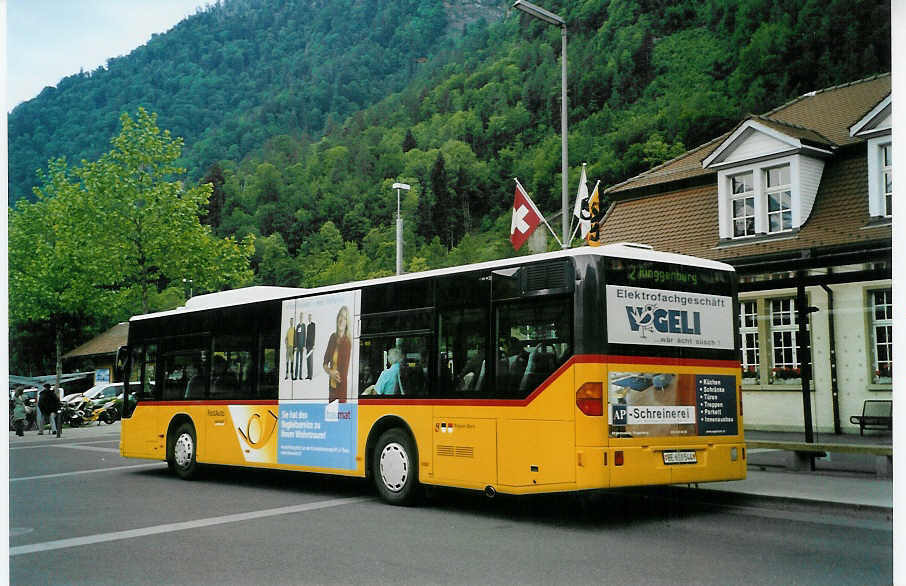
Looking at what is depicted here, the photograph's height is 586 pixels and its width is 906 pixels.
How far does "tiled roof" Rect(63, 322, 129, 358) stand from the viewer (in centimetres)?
5434

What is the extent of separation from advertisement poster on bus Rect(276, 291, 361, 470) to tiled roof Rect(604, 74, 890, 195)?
12.0 m

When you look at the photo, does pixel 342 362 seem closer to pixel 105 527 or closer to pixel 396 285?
pixel 396 285

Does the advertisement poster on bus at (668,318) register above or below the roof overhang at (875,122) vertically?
below

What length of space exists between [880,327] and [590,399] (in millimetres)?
6032

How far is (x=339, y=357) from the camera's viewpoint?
39.3 feet

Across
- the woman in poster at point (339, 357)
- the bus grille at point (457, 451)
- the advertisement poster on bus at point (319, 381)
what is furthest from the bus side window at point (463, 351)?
the woman in poster at point (339, 357)

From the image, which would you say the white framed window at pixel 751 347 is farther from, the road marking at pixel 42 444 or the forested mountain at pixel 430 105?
the road marking at pixel 42 444

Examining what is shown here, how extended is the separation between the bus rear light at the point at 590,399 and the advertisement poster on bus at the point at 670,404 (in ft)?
0.41

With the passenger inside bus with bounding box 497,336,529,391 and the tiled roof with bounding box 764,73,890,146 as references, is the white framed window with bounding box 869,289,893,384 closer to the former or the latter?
the passenger inside bus with bounding box 497,336,529,391

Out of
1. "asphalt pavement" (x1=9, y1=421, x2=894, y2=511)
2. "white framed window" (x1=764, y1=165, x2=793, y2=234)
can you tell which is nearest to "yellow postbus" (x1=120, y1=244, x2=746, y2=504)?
"asphalt pavement" (x1=9, y1=421, x2=894, y2=511)

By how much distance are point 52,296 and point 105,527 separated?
79.4 ft

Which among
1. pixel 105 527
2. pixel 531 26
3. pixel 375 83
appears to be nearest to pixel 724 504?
pixel 105 527

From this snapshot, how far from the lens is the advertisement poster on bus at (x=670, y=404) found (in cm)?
890

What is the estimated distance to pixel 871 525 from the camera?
8914 mm
